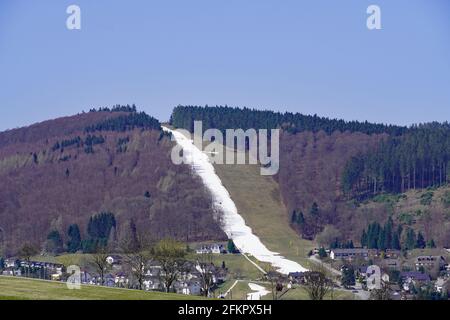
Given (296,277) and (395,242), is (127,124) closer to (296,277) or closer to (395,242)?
(395,242)

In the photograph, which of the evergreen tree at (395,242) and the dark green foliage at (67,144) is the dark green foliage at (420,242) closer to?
the evergreen tree at (395,242)

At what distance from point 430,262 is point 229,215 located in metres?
32.3

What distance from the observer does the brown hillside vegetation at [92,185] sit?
334 ft

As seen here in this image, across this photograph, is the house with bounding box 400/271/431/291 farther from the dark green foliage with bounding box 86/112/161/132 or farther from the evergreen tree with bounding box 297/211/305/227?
the dark green foliage with bounding box 86/112/161/132

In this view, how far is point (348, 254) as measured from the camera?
82.1 metres

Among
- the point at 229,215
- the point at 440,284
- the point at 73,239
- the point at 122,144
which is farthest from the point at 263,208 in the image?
the point at 440,284

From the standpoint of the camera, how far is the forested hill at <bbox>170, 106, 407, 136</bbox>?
152 meters

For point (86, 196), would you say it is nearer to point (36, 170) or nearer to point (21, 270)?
point (36, 170)

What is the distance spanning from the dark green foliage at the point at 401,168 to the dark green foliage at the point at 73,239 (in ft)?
115

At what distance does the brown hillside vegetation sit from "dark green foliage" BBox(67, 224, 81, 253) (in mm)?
2944

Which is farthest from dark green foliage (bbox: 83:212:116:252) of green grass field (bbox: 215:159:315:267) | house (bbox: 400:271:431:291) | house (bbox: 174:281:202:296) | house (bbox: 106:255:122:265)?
house (bbox: 174:281:202:296)
